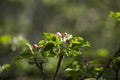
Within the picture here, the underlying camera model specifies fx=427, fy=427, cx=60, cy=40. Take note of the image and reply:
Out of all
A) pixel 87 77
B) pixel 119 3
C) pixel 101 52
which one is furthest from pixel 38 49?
pixel 119 3

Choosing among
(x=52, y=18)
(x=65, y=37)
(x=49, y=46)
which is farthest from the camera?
(x=52, y=18)

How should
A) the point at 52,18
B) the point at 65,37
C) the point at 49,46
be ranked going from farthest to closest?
1. the point at 52,18
2. the point at 65,37
3. the point at 49,46

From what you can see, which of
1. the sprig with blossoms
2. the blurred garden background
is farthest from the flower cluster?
the blurred garden background

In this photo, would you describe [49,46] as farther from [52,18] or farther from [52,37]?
[52,18]

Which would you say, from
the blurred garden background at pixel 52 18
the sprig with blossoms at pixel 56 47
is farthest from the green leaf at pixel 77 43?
the blurred garden background at pixel 52 18

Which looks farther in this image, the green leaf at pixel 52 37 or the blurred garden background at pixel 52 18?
the blurred garden background at pixel 52 18

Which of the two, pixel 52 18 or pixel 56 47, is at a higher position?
pixel 52 18

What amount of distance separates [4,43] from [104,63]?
4.56 m

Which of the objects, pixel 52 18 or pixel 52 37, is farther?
pixel 52 18

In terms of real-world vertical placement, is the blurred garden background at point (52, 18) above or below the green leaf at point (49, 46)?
above

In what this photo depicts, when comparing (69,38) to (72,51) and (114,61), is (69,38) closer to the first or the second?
(72,51)

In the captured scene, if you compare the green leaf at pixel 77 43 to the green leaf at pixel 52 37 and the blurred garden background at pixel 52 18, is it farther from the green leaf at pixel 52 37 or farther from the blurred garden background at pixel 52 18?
the blurred garden background at pixel 52 18

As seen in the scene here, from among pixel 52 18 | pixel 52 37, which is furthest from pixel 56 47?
pixel 52 18

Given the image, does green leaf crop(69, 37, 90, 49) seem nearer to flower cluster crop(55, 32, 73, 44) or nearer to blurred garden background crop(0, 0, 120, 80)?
flower cluster crop(55, 32, 73, 44)
